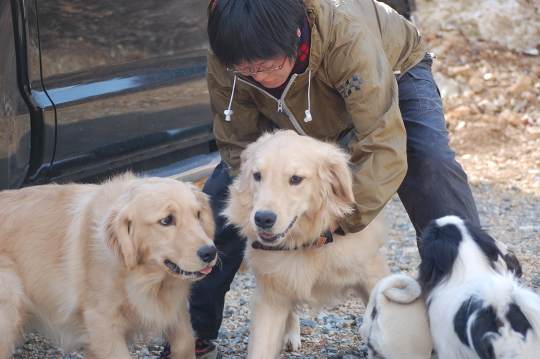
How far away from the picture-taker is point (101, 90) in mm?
3859

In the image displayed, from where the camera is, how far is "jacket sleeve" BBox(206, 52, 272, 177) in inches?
142

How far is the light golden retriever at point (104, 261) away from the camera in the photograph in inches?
123

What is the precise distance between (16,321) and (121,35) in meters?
1.90

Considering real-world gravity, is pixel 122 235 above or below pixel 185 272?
above

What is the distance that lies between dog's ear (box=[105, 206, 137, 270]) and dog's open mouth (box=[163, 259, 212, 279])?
0.57 ft

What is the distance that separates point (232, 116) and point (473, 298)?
1836mm

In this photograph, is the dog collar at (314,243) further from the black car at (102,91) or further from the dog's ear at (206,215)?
the black car at (102,91)

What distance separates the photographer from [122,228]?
3.09m

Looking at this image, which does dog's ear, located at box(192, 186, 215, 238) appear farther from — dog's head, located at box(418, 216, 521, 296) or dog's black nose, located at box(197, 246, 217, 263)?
dog's head, located at box(418, 216, 521, 296)

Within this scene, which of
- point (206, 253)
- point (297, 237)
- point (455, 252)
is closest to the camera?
point (455, 252)

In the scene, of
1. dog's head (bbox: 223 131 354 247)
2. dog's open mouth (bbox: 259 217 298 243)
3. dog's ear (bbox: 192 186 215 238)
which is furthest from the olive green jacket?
dog's ear (bbox: 192 186 215 238)

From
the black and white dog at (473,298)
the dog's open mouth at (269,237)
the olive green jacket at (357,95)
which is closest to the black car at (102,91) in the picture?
the olive green jacket at (357,95)

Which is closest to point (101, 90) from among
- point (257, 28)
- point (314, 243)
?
point (257, 28)

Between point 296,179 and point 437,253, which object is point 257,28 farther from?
point 437,253
